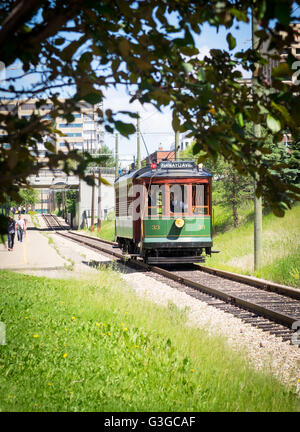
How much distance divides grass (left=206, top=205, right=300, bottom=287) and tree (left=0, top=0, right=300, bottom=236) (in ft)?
32.5

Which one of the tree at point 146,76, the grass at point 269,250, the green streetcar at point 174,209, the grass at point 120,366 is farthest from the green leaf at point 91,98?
the green streetcar at point 174,209

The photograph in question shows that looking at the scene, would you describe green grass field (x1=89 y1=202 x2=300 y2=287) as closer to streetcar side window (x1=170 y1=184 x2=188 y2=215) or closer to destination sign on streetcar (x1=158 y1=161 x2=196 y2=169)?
streetcar side window (x1=170 y1=184 x2=188 y2=215)

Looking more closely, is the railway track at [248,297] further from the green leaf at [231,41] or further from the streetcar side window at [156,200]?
the green leaf at [231,41]

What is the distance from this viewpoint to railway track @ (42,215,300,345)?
28.0 feet

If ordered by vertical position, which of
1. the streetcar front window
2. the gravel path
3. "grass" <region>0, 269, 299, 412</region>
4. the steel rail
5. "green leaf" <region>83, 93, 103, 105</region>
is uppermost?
"green leaf" <region>83, 93, 103, 105</region>

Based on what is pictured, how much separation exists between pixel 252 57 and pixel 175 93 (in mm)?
1040

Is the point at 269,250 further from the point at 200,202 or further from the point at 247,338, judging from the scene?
the point at 247,338

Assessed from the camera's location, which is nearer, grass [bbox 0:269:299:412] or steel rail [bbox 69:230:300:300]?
grass [bbox 0:269:299:412]

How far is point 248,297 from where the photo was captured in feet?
35.6

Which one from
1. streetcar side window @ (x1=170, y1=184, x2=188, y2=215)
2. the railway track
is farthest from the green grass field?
streetcar side window @ (x1=170, y1=184, x2=188, y2=215)

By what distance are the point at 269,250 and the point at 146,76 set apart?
14991mm

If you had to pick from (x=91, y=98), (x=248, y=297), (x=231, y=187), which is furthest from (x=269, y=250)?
(x=91, y=98)

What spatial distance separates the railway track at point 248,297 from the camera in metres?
8.55
